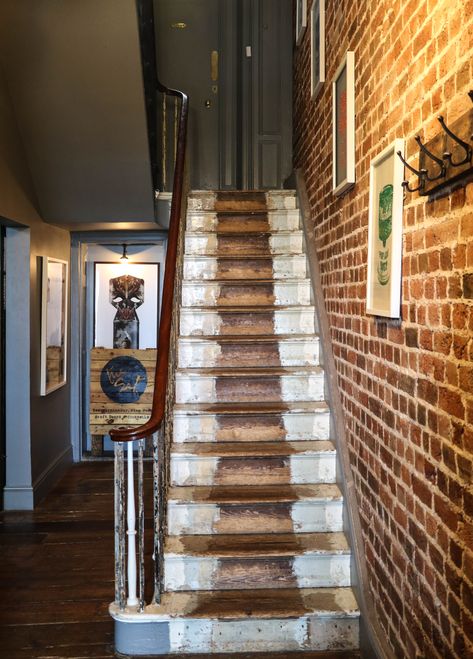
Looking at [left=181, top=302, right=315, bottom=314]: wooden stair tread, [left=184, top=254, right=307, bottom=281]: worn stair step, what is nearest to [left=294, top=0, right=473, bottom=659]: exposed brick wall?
[left=181, top=302, right=315, bottom=314]: wooden stair tread

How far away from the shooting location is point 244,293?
4.38 m

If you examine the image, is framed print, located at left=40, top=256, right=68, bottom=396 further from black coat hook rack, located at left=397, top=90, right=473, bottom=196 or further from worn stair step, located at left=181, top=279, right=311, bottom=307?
black coat hook rack, located at left=397, top=90, right=473, bottom=196

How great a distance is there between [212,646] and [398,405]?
1.43 meters

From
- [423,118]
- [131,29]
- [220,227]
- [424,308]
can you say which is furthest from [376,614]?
[131,29]

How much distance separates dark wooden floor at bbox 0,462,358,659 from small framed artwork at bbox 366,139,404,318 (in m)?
1.59

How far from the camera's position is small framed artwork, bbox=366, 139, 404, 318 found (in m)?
2.20

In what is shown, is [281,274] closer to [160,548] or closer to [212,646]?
[160,548]

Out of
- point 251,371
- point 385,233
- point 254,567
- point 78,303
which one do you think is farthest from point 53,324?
point 385,233

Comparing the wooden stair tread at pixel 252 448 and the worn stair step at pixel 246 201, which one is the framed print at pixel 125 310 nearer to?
the worn stair step at pixel 246 201

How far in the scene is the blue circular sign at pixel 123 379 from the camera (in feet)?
20.7

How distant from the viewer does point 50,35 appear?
386 cm

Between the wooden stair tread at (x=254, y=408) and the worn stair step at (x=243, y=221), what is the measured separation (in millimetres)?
1513

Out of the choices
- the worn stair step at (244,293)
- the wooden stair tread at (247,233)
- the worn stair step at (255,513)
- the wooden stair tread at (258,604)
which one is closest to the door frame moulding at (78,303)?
the wooden stair tread at (247,233)

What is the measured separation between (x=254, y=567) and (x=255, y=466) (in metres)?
0.55
